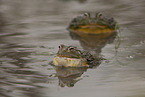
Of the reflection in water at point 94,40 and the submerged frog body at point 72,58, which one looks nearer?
the submerged frog body at point 72,58

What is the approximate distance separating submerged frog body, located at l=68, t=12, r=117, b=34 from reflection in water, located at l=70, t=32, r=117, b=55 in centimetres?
28

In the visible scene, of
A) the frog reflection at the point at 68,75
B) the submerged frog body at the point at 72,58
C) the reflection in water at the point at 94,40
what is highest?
the submerged frog body at the point at 72,58

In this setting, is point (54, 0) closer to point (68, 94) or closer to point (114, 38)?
point (114, 38)

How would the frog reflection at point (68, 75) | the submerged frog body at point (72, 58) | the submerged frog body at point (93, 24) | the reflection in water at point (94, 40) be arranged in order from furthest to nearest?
the submerged frog body at point (93, 24)
the reflection in water at point (94, 40)
the submerged frog body at point (72, 58)
the frog reflection at point (68, 75)

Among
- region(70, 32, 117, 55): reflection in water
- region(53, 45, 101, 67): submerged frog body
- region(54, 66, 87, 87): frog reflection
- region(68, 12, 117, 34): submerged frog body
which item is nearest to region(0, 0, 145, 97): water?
region(54, 66, 87, 87): frog reflection

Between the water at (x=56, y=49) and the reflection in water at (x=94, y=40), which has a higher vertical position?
the water at (x=56, y=49)

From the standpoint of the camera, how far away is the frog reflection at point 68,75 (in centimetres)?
723

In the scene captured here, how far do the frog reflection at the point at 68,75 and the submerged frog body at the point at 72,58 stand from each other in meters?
0.12

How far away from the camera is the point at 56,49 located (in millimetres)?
9875

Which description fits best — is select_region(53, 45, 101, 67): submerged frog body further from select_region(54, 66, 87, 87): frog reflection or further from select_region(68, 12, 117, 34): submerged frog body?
select_region(68, 12, 117, 34): submerged frog body

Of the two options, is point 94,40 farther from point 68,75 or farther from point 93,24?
point 68,75

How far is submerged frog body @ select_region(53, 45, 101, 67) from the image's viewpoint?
327 inches

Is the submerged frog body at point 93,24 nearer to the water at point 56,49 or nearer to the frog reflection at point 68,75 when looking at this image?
the water at point 56,49

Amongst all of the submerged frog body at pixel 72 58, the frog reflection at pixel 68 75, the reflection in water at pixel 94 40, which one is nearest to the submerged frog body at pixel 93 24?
the reflection in water at pixel 94 40
